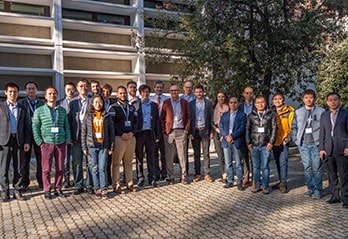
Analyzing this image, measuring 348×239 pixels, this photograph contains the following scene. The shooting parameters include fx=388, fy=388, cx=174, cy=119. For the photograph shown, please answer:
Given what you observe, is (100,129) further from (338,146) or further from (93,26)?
(93,26)

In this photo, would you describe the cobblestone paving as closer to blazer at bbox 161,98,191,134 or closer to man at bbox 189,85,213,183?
man at bbox 189,85,213,183

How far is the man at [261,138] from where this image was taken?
288 inches

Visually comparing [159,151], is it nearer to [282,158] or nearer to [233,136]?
[233,136]

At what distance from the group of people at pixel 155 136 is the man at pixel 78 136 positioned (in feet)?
0.06

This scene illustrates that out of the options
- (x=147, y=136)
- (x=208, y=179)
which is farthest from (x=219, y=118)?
(x=147, y=136)

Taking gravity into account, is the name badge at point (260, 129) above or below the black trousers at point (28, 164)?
above

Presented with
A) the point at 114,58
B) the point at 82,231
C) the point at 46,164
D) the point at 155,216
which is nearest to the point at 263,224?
the point at 155,216

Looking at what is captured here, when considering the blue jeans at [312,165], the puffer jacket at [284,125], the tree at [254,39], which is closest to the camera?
the blue jeans at [312,165]

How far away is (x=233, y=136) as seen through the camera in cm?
766

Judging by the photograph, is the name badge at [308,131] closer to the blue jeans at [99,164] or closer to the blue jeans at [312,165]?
the blue jeans at [312,165]

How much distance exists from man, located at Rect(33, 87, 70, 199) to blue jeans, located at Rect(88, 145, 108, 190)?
59cm

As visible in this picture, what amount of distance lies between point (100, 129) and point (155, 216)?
1.97 metres

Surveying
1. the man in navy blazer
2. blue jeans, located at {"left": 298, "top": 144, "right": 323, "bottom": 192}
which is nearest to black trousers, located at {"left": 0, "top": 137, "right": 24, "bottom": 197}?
the man in navy blazer

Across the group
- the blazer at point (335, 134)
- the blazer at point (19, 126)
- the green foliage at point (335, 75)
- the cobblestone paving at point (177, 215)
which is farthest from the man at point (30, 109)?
the green foliage at point (335, 75)
